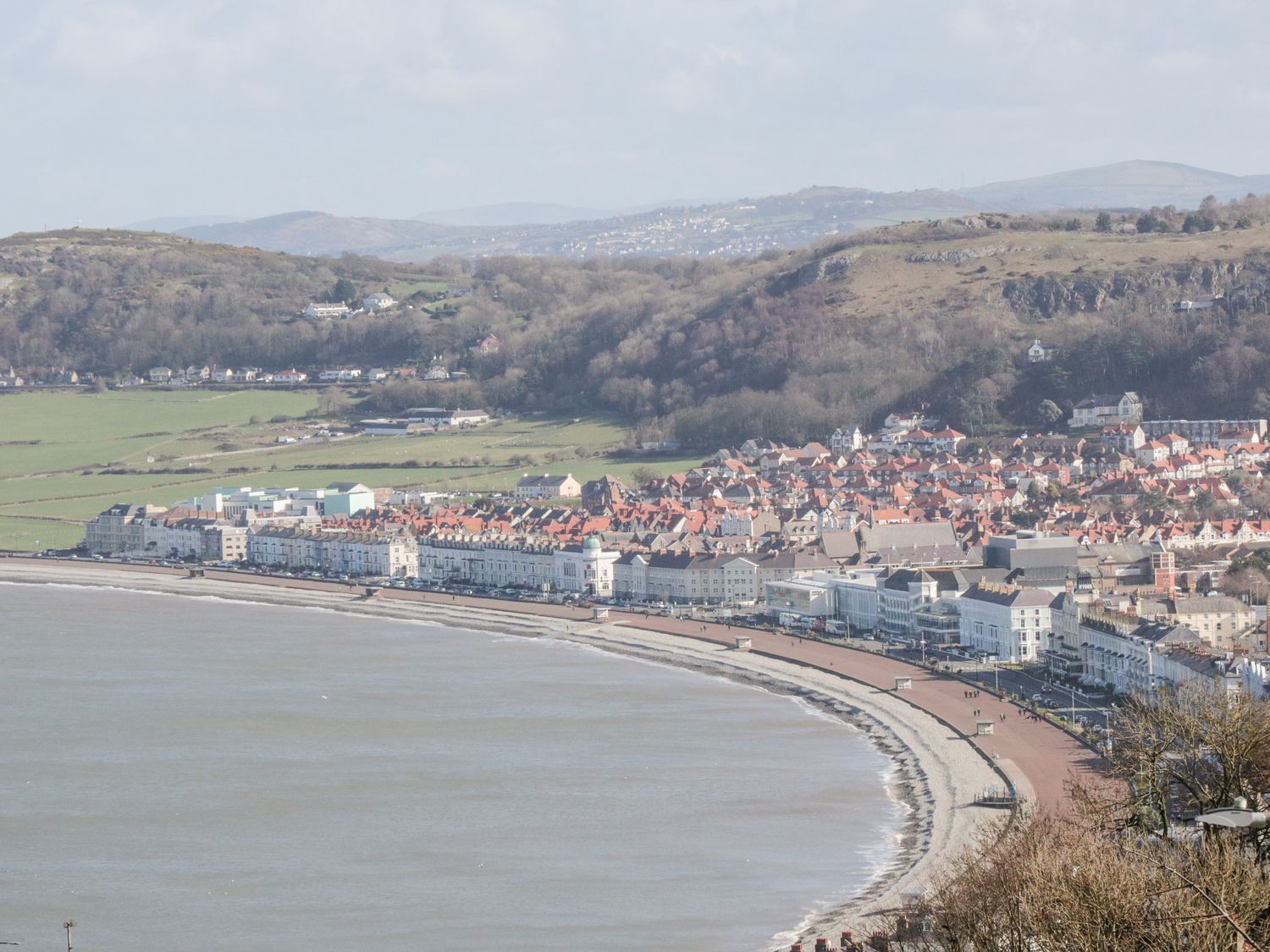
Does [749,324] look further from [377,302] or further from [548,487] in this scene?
[377,302]

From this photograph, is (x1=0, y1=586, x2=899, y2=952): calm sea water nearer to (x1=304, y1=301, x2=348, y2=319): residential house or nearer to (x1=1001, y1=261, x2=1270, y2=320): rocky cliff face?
(x1=1001, y1=261, x2=1270, y2=320): rocky cliff face

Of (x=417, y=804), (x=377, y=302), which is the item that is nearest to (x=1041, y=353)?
(x=417, y=804)

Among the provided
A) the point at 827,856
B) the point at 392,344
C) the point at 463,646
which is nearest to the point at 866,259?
the point at 392,344

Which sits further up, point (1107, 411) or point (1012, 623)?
point (1107, 411)

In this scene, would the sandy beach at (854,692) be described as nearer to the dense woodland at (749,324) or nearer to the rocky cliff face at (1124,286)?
the dense woodland at (749,324)

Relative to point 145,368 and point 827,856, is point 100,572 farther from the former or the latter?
point 145,368

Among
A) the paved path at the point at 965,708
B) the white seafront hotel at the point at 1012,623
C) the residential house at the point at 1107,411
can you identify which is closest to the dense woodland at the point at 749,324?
the residential house at the point at 1107,411
